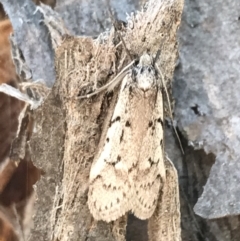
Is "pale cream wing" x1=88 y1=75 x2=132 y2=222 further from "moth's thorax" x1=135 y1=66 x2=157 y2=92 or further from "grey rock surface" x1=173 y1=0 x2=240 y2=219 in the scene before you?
"grey rock surface" x1=173 y1=0 x2=240 y2=219

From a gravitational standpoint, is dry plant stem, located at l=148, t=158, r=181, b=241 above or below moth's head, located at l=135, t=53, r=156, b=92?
below

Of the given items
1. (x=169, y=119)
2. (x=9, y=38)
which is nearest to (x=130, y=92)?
(x=169, y=119)

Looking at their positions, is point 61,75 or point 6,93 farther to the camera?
point 6,93

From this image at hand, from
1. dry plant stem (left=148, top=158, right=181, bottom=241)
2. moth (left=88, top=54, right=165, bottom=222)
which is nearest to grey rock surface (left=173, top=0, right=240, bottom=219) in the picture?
dry plant stem (left=148, top=158, right=181, bottom=241)

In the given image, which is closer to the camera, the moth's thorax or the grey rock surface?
the moth's thorax

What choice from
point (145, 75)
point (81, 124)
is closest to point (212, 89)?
point (145, 75)

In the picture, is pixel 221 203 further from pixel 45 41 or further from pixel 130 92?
pixel 45 41

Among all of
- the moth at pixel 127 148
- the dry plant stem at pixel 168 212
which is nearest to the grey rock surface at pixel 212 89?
the dry plant stem at pixel 168 212

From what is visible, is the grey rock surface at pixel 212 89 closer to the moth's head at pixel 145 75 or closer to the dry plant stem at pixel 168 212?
the dry plant stem at pixel 168 212
